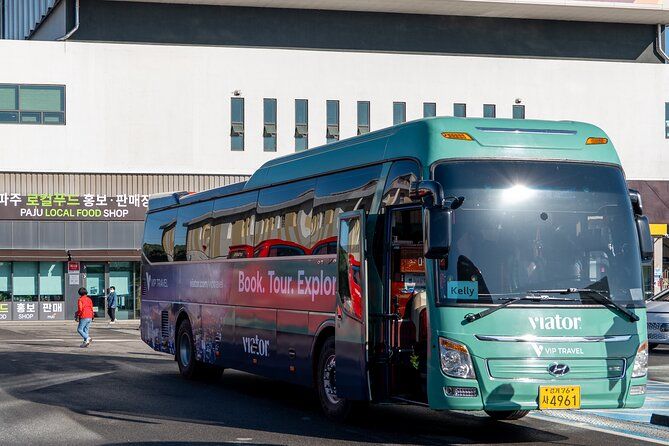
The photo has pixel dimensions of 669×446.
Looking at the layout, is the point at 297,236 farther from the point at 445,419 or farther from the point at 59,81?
the point at 59,81

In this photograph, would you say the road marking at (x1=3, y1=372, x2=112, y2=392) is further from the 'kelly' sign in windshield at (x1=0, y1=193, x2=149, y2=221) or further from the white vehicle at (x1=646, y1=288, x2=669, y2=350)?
the 'kelly' sign in windshield at (x1=0, y1=193, x2=149, y2=221)

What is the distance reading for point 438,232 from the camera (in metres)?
11.2

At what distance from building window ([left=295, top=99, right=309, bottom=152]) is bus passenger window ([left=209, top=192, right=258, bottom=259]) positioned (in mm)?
35084

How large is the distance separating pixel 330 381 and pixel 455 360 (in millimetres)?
2673

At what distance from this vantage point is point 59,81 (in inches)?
2010

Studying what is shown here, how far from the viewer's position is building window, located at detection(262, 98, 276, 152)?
53156mm

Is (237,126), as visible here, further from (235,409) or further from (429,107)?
(235,409)

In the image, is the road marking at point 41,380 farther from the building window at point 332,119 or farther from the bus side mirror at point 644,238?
the building window at point 332,119

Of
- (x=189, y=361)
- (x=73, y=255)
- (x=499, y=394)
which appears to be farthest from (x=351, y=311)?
(x=73, y=255)

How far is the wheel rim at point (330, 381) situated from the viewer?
13555 millimetres

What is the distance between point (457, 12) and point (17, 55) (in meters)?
20.3

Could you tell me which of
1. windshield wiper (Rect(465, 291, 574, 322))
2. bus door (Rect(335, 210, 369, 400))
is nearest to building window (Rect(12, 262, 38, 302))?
bus door (Rect(335, 210, 369, 400))

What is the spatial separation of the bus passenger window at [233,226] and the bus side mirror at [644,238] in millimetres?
6115

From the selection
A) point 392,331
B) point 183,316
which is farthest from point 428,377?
point 183,316
